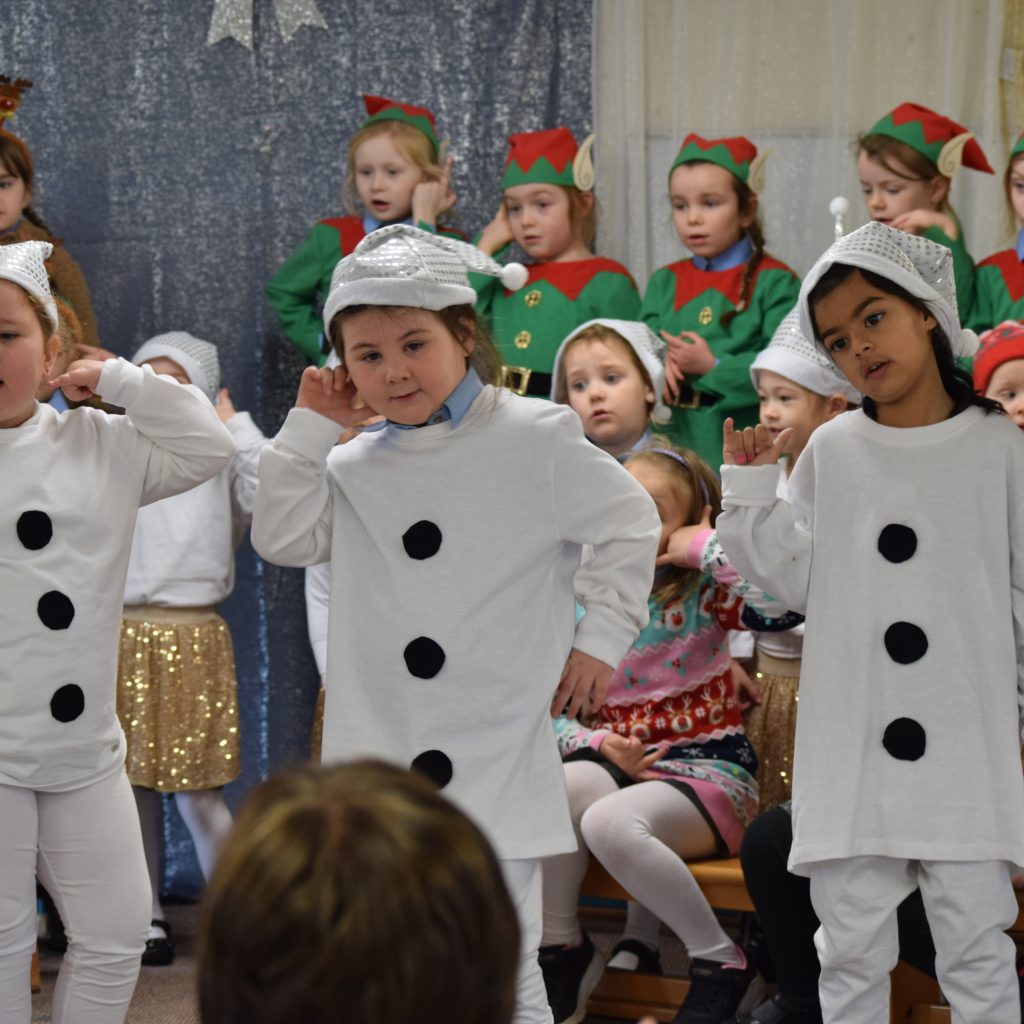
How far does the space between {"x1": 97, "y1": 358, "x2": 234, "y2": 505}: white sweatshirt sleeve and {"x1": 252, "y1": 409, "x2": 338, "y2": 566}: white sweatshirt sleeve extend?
6.0 inches

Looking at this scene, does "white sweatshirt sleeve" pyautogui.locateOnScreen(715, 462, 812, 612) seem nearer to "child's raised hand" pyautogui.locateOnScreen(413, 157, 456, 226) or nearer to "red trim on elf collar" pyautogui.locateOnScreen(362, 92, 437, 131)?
"child's raised hand" pyautogui.locateOnScreen(413, 157, 456, 226)

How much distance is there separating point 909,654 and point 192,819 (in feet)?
7.28

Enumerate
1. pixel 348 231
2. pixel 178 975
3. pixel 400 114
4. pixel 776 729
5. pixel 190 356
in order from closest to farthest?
pixel 776 729 < pixel 178 975 < pixel 190 356 < pixel 400 114 < pixel 348 231

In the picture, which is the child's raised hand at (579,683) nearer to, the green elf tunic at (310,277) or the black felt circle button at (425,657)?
the black felt circle button at (425,657)

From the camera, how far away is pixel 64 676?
2445 mm

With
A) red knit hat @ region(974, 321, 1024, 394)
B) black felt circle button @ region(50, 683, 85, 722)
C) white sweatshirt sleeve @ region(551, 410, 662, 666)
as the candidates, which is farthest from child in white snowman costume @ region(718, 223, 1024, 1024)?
black felt circle button @ region(50, 683, 85, 722)

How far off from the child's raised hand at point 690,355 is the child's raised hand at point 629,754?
3.43ft

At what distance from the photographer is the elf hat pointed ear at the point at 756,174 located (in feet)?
13.1

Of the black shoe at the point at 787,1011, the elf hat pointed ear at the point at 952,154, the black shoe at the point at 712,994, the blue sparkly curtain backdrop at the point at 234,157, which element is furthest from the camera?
the blue sparkly curtain backdrop at the point at 234,157

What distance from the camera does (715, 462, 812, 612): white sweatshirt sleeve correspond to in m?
2.50

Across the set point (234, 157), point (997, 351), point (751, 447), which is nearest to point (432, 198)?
point (234, 157)

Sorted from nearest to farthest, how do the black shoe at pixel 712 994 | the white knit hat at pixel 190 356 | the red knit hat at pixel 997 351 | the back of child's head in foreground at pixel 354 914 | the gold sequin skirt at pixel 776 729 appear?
the back of child's head in foreground at pixel 354 914, the black shoe at pixel 712 994, the red knit hat at pixel 997 351, the gold sequin skirt at pixel 776 729, the white knit hat at pixel 190 356

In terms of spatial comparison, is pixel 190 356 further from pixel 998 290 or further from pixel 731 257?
pixel 998 290

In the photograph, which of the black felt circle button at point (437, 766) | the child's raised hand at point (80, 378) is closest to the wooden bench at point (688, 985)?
the black felt circle button at point (437, 766)
